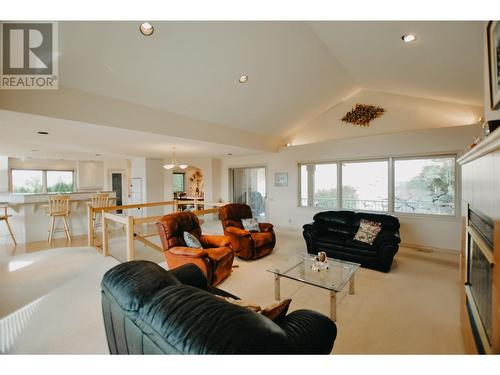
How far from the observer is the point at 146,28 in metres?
2.33

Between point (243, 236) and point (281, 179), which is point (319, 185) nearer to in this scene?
point (281, 179)

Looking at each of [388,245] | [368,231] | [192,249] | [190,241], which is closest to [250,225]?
[190,241]

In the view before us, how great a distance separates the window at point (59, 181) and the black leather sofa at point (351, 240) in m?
9.34

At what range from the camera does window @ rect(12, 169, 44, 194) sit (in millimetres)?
7641

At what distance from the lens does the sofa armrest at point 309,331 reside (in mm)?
1096

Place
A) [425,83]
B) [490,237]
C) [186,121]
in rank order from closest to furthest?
[490,237] → [425,83] → [186,121]

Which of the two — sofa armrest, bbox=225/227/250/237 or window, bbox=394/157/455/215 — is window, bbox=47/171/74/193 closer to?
sofa armrest, bbox=225/227/250/237

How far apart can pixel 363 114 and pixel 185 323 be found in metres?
5.79

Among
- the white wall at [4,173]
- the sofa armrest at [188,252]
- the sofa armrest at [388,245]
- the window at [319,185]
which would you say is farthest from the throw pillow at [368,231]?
the white wall at [4,173]

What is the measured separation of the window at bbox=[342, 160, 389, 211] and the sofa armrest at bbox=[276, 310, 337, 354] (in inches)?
177
